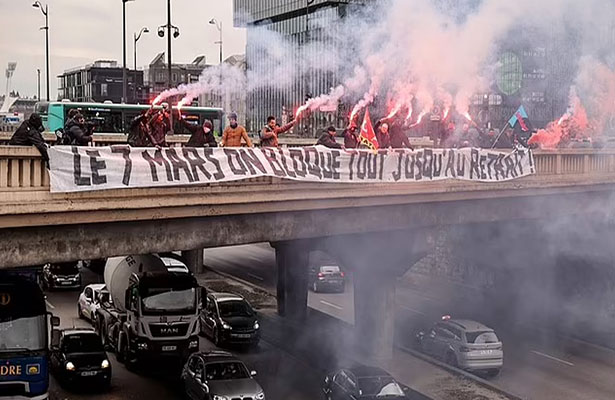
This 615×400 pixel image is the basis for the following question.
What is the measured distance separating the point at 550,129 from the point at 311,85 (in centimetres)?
1249

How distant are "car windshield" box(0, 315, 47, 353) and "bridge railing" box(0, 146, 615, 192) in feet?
11.6

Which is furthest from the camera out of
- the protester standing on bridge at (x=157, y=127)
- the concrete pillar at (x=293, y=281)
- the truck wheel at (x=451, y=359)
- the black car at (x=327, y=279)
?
the black car at (x=327, y=279)

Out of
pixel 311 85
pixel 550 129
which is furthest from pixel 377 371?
pixel 311 85

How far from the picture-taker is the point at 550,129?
1261 inches

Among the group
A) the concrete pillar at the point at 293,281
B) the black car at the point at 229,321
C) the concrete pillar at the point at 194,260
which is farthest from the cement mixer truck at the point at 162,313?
the concrete pillar at the point at 194,260

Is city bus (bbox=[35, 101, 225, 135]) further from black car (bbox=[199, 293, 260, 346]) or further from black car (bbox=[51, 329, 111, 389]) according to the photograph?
black car (bbox=[51, 329, 111, 389])

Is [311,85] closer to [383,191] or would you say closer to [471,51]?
[471,51]

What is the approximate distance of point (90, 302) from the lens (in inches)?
1174

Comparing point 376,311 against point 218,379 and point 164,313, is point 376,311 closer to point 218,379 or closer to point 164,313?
point 164,313

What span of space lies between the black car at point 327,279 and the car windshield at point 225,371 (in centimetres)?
1760

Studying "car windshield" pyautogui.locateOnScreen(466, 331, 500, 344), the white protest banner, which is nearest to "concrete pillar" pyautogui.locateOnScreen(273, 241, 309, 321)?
"car windshield" pyautogui.locateOnScreen(466, 331, 500, 344)

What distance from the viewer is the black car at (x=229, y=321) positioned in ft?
88.0

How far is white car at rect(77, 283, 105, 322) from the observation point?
95.7 feet

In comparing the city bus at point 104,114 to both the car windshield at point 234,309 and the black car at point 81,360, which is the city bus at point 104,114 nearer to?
the car windshield at point 234,309
